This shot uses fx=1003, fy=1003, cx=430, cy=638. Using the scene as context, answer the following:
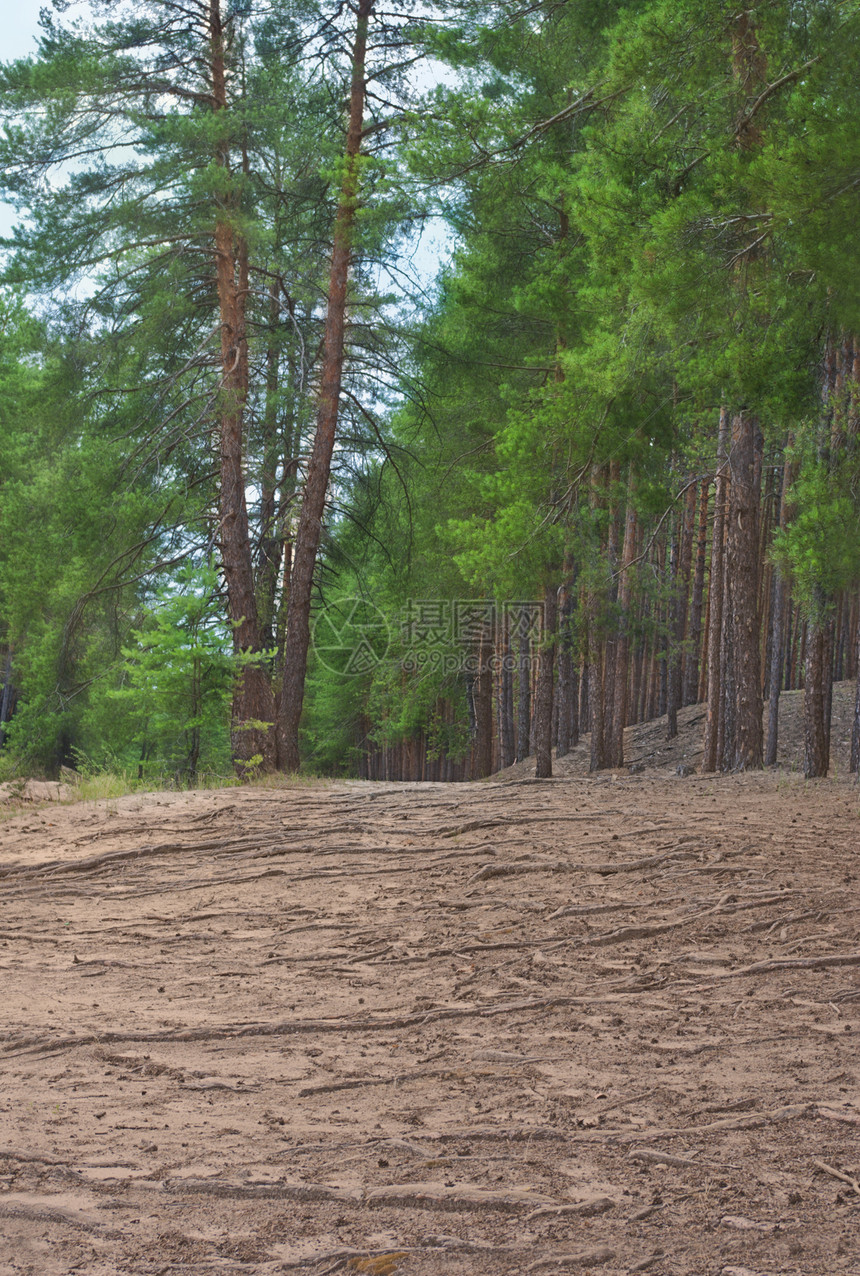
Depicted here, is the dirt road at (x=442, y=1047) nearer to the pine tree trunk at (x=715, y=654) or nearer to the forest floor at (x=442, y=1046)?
the forest floor at (x=442, y=1046)

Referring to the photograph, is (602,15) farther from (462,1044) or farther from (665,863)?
(462,1044)

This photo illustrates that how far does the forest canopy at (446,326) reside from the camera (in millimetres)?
7645

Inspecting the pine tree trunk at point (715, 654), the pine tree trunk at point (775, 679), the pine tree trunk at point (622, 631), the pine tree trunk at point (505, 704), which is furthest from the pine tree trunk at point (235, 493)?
the pine tree trunk at point (505, 704)

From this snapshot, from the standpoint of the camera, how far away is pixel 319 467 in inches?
564

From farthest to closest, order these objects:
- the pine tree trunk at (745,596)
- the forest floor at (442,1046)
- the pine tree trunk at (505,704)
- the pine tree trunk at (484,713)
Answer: the pine tree trunk at (484,713) → the pine tree trunk at (505,704) → the pine tree trunk at (745,596) → the forest floor at (442,1046)

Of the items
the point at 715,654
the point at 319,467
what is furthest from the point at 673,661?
the point at 319,467

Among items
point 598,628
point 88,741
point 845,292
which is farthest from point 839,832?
point 88,741

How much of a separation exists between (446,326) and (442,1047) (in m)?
15.1

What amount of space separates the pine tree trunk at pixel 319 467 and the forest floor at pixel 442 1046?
228 inches

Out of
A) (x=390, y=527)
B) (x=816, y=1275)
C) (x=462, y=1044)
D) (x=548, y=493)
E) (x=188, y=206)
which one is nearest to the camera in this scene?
(x=816, y=1275)

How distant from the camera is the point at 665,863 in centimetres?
668

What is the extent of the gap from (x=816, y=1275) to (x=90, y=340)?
46.5 feet

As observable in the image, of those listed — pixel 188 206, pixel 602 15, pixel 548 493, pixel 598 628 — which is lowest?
pixel 598 628

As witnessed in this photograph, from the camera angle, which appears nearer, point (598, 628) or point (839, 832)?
point (839, 832)
